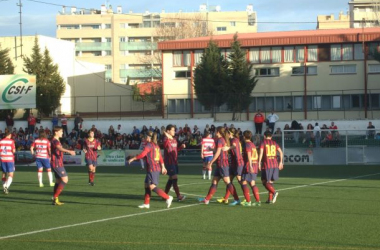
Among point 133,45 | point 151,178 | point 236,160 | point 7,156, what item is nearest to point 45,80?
point 7,156

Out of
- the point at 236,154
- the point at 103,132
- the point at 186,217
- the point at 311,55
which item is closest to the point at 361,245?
the point at 186,217

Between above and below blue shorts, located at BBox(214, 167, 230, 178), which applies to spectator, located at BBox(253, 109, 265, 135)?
above

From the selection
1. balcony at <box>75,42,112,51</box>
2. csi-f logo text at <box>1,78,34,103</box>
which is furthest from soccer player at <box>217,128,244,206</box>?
balcony at <box>75,42,112,51</box>

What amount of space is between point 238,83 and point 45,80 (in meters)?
18.2

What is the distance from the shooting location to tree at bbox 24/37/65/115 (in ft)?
185

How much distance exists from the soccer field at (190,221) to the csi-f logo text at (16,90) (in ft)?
98.7

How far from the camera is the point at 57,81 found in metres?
58.3

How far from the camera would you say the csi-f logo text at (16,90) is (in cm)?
5059

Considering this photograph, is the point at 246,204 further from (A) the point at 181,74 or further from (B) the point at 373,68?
(A) the point at 181,74

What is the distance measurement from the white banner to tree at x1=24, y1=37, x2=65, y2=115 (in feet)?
84.0

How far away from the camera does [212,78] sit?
50219 millimetres

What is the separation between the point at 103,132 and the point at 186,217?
35241 mm

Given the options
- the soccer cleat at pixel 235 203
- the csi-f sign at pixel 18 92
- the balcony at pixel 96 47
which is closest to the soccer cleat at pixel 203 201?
the soccer cleat at pixel 235 203

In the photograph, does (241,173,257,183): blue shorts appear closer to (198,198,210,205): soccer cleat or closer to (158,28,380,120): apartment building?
(198,198,210,205): soccer cleat
